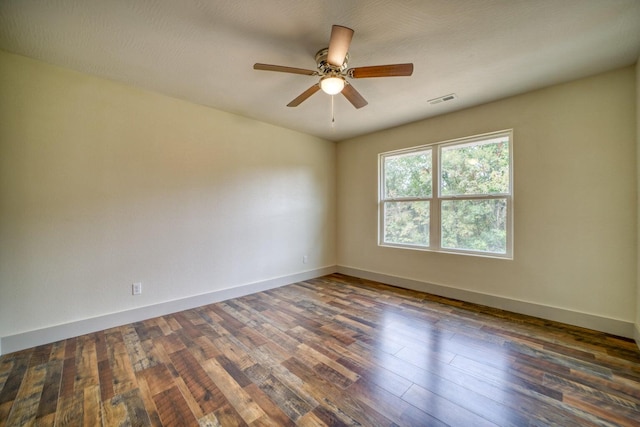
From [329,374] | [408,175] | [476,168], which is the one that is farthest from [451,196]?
[329,374]

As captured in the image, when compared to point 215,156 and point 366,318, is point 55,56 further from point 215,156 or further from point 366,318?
point 366,318

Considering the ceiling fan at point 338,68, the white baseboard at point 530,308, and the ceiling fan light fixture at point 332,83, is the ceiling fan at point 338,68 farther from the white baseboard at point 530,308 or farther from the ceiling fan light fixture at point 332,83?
the white baseboard at point 530,308

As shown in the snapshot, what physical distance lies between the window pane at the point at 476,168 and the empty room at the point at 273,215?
25mm

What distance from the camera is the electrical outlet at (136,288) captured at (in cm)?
280

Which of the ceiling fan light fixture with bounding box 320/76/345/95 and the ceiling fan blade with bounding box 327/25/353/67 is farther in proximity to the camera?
the ceiling fan light fixture with bounding box 320/76/345/95

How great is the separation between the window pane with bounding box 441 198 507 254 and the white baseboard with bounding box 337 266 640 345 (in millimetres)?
603

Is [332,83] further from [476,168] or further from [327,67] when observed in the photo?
[476,168]

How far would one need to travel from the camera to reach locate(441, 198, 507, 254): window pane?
318 centimetres

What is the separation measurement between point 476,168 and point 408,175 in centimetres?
98

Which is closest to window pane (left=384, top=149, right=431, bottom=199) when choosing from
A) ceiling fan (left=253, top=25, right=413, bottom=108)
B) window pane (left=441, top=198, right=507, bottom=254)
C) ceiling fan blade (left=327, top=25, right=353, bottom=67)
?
window pane (left=441, top=198, right=507, bottom=254)

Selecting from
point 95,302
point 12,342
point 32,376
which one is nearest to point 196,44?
point 95,302

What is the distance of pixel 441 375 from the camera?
1886 millimetres

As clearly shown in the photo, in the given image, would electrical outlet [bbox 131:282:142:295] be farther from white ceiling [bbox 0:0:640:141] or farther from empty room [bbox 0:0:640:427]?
white ceiling [bbox 0:0:640:141]

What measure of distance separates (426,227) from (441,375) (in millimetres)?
2342
